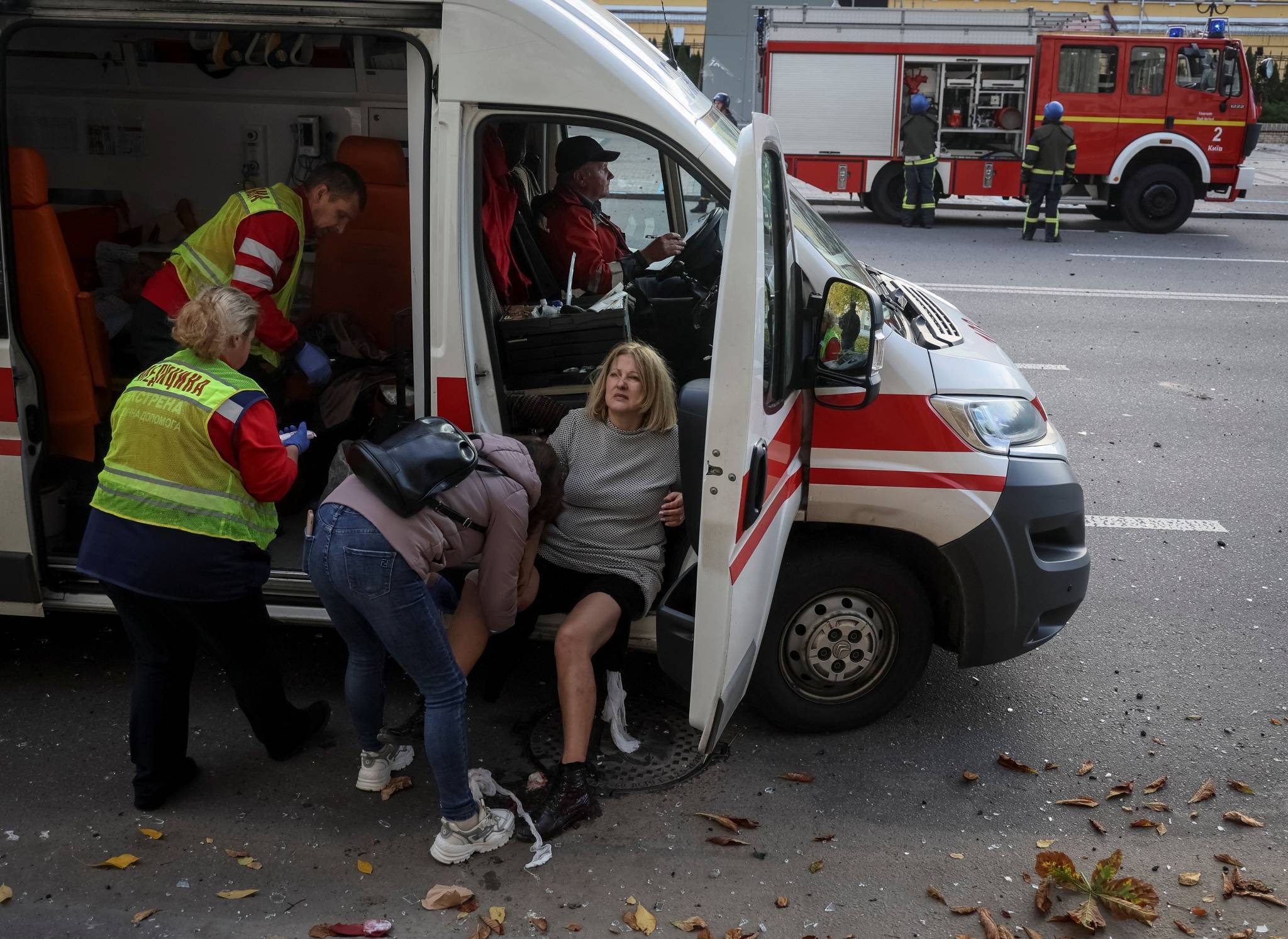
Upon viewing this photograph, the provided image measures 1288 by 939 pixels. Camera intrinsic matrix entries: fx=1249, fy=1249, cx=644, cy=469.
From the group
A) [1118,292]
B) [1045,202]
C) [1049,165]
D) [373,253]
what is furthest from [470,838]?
[1045,202]

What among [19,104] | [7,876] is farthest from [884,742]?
[19,104]

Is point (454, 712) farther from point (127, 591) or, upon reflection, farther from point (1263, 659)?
point (1263, 659)

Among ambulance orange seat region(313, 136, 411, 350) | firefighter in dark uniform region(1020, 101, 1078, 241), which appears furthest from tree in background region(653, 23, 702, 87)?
firefighter in dark uniform region(1020, 101, 1078, 241)

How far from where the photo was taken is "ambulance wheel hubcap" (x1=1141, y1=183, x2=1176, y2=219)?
16906 millimetres

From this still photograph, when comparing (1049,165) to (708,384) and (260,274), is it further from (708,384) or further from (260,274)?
(708,384)

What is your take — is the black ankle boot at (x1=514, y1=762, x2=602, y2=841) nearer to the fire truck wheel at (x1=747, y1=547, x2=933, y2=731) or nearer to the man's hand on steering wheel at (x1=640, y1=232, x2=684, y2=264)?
the fire truck wheel at (x1=747, y1=547, x2=933, y2=731)

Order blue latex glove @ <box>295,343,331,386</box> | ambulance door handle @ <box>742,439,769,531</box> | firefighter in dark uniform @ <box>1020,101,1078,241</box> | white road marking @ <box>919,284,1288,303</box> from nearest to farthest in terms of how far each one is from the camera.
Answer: ambulance door handle @ <box>742,439,769,531</box> → blue latex glove @ <box>295,343,331,386</box> → white road marking @ <box>919,284,1288,303</box> → firefighter in dark uniform @ <box>1020,101,1078,241</box>

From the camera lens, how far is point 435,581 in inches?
142

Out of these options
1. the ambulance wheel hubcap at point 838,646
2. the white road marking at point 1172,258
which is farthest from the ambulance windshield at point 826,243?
the white road marking at point 1172,258

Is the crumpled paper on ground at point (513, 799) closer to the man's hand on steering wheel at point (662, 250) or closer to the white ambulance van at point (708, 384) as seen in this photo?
the white ambulance van at point (708, 384)

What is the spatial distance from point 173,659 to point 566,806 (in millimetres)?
1258

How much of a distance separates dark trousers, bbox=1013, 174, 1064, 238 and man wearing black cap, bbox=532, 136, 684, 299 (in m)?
11.9

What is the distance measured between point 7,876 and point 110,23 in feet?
8.37

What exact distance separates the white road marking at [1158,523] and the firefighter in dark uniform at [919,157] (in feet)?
38.2
